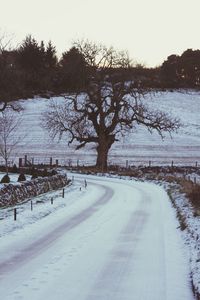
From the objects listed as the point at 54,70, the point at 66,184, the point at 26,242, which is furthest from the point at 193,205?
the point at 54,70

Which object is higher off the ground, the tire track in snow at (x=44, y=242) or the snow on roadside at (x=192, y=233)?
the snow on roadside at (x=192, y=233)

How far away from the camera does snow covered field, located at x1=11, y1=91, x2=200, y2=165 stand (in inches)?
2518

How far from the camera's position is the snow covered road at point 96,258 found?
10203 mm

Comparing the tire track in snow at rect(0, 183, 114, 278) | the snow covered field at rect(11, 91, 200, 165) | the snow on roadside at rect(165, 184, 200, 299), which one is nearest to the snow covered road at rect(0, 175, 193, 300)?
the tire track in snow at rect(0, 183, 114, 278)

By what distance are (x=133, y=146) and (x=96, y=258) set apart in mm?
59388

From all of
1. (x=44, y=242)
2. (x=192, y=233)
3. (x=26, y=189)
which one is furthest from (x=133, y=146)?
(x=44, y=242)

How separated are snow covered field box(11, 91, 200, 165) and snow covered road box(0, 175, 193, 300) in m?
40.5

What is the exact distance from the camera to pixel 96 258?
13.3m

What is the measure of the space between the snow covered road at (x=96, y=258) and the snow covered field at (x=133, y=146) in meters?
40.5

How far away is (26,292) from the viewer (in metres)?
9.95

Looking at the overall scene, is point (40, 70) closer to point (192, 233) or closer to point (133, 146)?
point (133, 146)

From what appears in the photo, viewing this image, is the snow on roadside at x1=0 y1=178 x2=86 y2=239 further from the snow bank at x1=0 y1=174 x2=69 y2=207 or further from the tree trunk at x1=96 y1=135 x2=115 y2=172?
the tree trunk at x1=96 y1=135 x2=115 y2=172

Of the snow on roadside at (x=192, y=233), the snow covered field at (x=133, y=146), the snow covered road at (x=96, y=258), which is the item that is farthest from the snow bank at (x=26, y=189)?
the snow covered field at (x=133, y=146)

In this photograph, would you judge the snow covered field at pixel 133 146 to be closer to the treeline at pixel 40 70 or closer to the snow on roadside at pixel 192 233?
the treeline at pixel 40 70
